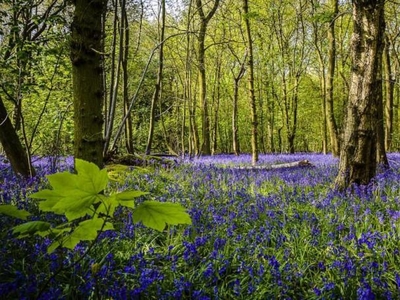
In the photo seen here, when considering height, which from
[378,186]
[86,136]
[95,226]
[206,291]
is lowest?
[206,291]

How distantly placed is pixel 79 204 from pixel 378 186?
18.3ft

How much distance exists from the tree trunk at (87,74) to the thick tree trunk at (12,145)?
3975mm

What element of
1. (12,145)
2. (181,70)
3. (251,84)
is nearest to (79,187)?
(12,145)

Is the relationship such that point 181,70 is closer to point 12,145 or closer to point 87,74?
point 12,145

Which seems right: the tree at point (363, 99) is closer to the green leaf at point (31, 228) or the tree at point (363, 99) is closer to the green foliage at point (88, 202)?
the green foliage at point (88, 202)

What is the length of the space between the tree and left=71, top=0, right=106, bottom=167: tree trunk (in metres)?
4.51

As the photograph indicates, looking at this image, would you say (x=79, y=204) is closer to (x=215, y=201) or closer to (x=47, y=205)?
(x=47, y=205)

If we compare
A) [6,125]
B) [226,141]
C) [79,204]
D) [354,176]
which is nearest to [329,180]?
[354,176]

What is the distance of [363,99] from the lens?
19.2ft

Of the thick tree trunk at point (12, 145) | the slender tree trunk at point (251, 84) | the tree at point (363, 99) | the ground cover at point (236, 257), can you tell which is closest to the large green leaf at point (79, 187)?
the ground cover at point (236, 257)

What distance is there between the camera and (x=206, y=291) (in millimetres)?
2715

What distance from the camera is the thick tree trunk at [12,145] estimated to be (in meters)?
6.56

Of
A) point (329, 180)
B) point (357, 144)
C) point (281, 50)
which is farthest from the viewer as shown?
point (281, 50)

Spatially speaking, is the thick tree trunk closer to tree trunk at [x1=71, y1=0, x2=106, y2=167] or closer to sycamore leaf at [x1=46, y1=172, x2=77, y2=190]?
tree trunk at [x1=71, y1=0, x2=106, y2=167]
